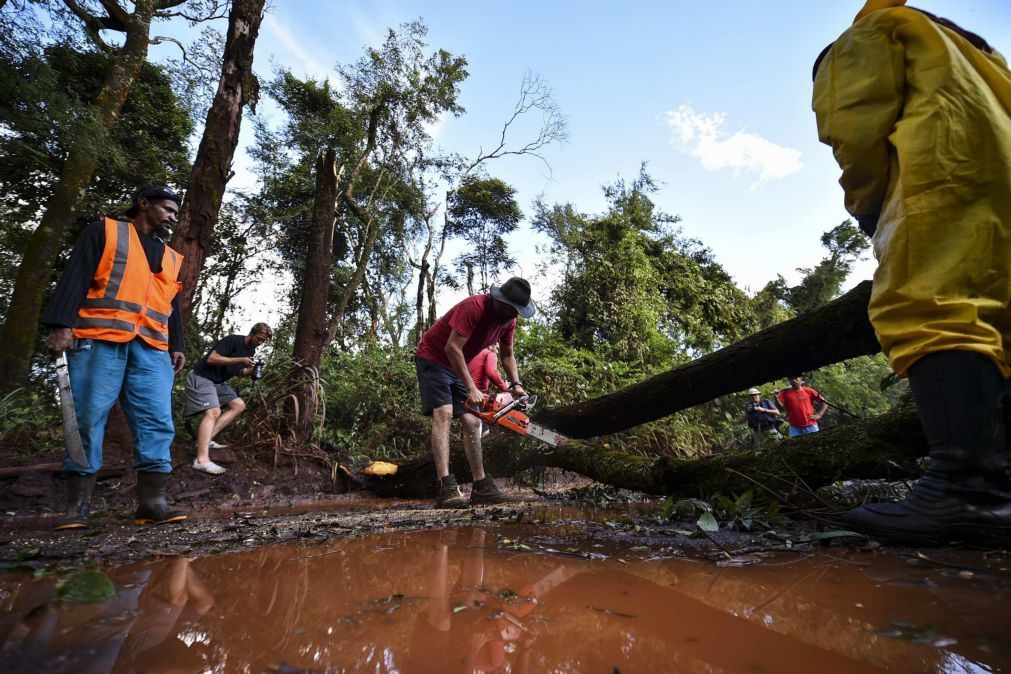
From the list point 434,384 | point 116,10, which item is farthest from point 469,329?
point 116,10

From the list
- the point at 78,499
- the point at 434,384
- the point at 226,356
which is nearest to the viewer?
the point at 78,499

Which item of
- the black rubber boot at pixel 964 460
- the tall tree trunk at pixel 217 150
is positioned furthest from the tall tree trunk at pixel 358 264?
the black rubber boot at pixel 964 460

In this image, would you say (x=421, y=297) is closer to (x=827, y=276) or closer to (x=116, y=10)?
(x=116, y=10)

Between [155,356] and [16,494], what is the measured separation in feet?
6.52

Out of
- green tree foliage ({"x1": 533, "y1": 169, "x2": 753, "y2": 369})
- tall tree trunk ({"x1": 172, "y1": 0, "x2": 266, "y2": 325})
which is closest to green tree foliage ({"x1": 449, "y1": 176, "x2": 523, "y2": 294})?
green tree foliage ({"x1": 533, "y1": 169, "x2": 753, "y2": 369})

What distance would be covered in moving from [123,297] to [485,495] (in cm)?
272

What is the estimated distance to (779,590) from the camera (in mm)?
1100

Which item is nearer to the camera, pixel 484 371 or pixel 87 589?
pixel 87 589

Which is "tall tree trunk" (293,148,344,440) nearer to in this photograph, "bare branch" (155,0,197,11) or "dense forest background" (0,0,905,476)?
"dense forest background" (0,0,905,476)

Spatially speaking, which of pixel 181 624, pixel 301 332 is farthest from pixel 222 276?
pixel 181 624

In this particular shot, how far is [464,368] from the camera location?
3879 millimetres

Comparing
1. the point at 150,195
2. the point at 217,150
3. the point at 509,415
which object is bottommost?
the point at 509,415

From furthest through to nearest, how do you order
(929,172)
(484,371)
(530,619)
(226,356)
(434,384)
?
(226,356) < (484,371) < (434,384) < (929,172) < (530,619)

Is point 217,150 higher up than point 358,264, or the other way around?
point 358,264
